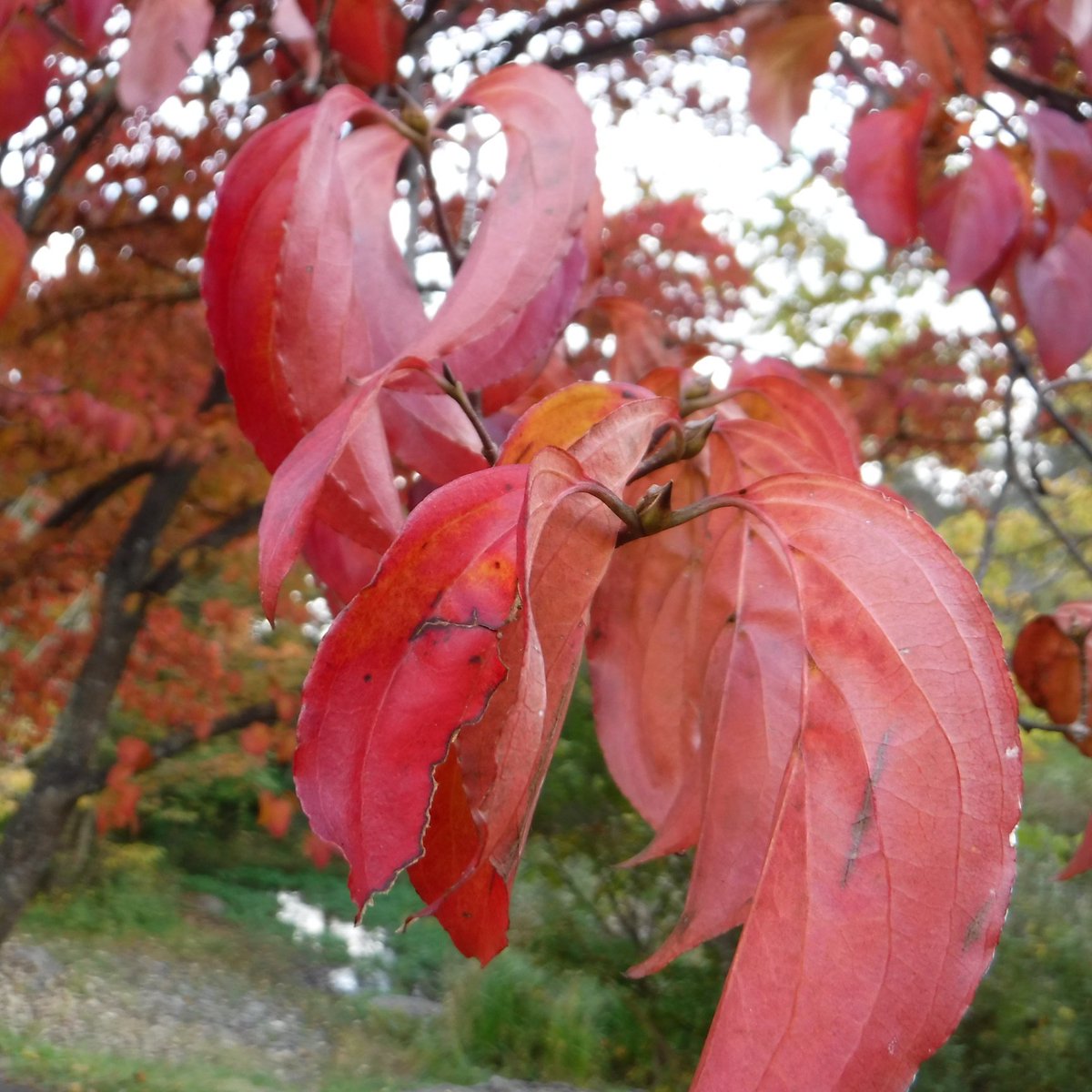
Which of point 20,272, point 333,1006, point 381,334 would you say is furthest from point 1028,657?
point 333,1006

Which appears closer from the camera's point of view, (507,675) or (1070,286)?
(507,675)

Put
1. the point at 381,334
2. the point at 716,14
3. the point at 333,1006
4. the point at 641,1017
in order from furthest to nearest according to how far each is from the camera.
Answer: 1. the point at 333,1006
2. the point at 641,1017
3. the point at 716,14
4. the point at 381,334

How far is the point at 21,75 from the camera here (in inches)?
26.1

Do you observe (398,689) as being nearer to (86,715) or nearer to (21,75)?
(21,75)

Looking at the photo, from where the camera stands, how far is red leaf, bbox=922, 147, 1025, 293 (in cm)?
70

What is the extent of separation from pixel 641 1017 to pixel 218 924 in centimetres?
404

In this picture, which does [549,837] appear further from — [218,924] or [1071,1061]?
[218,924]

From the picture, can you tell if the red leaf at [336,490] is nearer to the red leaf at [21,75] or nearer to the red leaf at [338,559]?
the red leaf at [338,559]

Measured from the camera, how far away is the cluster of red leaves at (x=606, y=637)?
24cm

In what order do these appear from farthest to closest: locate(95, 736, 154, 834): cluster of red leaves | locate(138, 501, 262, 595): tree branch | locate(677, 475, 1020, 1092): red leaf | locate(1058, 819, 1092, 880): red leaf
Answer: locate(95, 736, 154, 834): cluster of red leaves
locate(138, 501, 262, 595): tree branch
locate(1058, 819, 1092, 880): red leaf
locate(677, 475, 1020, 1092): red leaf

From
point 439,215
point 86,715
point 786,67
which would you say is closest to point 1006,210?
point 786,67

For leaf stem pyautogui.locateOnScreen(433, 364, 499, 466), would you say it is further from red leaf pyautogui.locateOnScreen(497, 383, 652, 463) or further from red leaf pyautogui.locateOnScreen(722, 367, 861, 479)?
red leaf pyautogui.locateOnScreen(722, 367, 861, 479)

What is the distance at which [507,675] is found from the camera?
0.83 feet

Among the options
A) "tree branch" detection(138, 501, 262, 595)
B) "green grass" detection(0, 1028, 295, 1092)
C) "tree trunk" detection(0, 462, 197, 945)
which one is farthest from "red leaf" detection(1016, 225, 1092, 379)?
"green grass" detection(0, 1028, 295, 1092)
